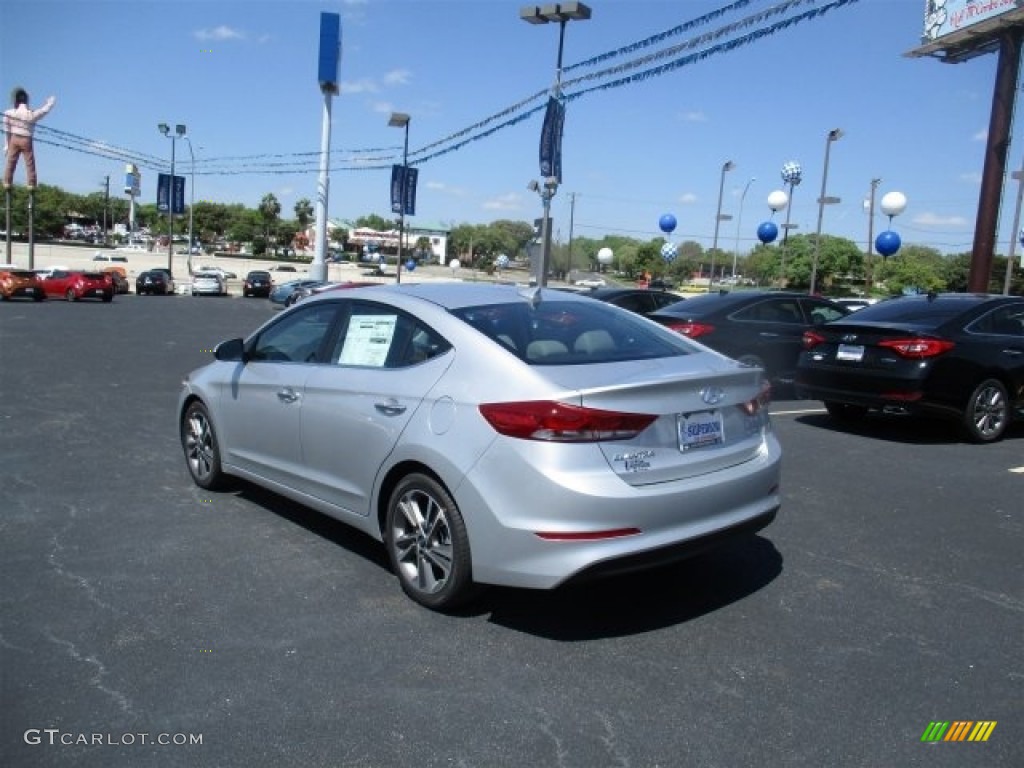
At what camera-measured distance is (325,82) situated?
47938 mm

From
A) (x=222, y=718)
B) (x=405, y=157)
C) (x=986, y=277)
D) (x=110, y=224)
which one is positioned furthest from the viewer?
(x=110, y=224)

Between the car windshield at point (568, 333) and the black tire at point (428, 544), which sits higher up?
the car windshield at point (568, 333)

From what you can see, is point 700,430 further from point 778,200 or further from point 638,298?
point 778,200

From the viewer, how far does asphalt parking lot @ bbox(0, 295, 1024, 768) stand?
9.28 feet

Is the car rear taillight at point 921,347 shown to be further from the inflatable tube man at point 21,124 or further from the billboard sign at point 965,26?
the inflatable tube man at point 21,124

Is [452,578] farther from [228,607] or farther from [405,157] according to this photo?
[405,157]

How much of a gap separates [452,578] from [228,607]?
110 centimetres

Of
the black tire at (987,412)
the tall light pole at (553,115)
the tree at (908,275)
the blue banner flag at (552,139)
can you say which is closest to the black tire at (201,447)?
the black tire at (987,412)

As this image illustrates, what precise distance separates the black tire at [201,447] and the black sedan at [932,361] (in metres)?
6.17

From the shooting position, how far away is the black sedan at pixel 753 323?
1069 cm

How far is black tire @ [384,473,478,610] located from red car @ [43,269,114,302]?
37459 mm

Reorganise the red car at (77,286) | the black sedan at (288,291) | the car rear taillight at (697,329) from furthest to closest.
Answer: the black sedan at (288,291), the red car at (77,286), the car rear taillight at (697,329)

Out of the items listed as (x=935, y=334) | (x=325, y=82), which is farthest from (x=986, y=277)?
(x=325, y=82)

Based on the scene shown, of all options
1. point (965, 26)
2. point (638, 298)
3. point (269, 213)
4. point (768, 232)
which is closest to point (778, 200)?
point (768, 232)
